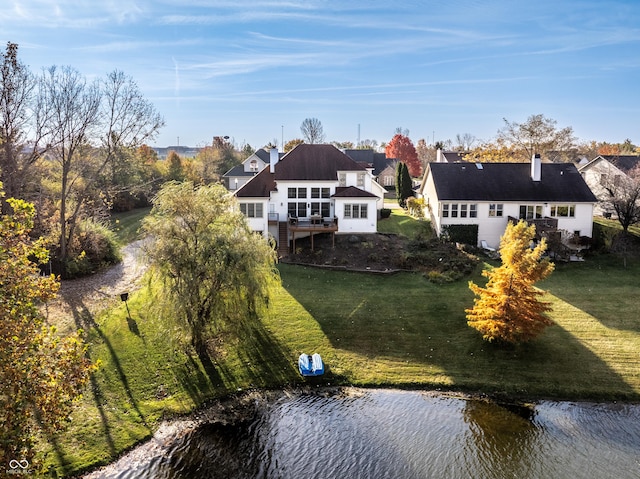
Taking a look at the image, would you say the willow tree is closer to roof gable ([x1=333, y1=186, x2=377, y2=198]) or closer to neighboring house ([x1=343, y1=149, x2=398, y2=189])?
roof gable ([x1=333, y1=186, x2=377, y2=198])

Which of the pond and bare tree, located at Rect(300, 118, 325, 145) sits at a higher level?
bare tree, located at Rect(300, 118, 325, 145)

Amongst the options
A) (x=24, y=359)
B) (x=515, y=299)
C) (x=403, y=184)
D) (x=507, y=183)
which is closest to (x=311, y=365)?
(x=515, y=299)

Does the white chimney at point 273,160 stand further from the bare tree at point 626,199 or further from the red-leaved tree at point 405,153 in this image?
the red-leaved tree at point 405,153

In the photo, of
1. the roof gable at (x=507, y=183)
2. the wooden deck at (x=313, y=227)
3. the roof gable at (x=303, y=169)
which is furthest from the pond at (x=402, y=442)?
the roof gable at (x=507, y=183)

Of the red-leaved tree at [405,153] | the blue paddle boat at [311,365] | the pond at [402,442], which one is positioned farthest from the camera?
the red-leaved tree at [405,153]

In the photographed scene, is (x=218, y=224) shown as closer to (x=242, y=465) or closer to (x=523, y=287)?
(x=242, y=465)

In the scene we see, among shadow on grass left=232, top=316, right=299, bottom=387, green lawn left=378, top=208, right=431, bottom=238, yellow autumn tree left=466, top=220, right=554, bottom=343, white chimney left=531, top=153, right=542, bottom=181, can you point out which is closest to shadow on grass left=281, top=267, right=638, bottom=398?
yellow autumn tree left=466, top=220, right=554, bottom=343

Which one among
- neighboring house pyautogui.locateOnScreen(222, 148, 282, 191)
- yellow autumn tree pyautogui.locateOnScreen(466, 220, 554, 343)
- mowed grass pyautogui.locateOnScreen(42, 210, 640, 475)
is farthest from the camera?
neighboring house pyautogui.locateOnScreen(222, 148, 282, 191)
